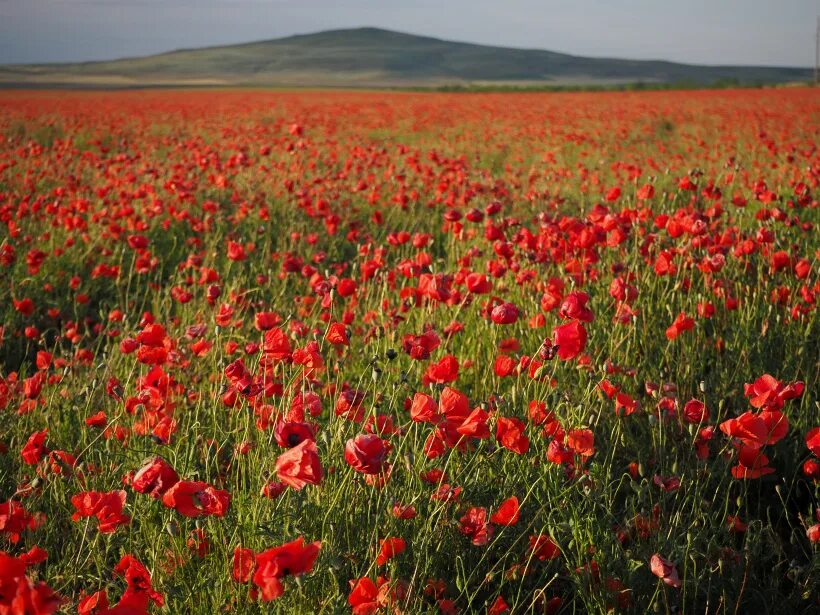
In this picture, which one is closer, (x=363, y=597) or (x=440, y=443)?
(x=363, y=597)

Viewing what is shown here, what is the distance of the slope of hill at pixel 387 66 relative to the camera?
123 m

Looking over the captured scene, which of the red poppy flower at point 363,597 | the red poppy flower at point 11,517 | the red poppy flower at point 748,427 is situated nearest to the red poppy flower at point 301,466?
the red poppy flower at point 363,597

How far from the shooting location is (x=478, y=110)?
2073 cm

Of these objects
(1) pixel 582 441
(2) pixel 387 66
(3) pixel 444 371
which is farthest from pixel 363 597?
(2) pixel 387 66

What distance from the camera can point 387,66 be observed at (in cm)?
13838

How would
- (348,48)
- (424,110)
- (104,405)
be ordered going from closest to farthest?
(104,405) → (424,110) → (348,48)

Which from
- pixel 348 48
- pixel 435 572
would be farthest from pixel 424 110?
pixel 348 48

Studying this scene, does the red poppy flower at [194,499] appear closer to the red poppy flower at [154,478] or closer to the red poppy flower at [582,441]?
the red poppy flower at [154,478]

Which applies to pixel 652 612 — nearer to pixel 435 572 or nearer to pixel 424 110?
pixel 435 572

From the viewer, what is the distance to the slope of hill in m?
123

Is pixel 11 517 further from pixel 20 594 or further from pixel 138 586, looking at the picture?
pixel 20 594

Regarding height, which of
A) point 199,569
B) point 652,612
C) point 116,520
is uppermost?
point 116,520

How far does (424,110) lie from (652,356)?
17889 millimetres

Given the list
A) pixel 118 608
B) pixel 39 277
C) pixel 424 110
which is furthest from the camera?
pixel 424 110
